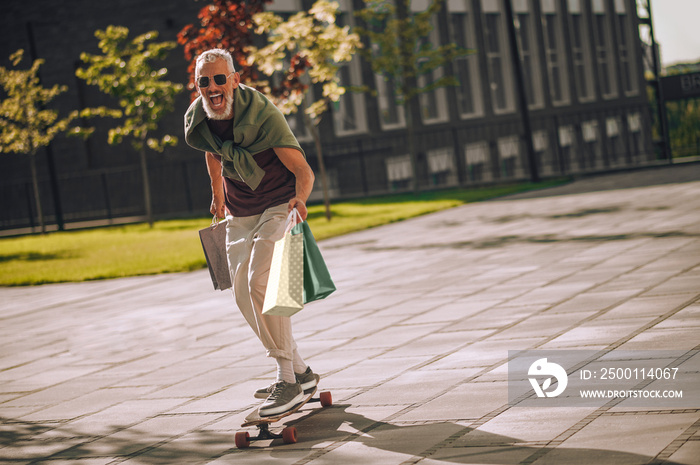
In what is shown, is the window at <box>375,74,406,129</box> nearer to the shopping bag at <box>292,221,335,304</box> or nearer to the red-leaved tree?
the red-leaved tree

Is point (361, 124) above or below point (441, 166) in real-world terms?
above

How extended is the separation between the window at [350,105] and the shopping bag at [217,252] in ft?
88.1

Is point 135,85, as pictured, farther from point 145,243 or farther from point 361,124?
point 361,124

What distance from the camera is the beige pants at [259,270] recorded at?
503 cm

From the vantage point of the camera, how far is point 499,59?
37.8 m

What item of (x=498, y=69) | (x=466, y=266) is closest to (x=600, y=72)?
(x=498, y=69)

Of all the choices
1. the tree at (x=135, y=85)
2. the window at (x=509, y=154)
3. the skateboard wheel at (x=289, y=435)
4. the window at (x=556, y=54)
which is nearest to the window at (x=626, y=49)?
the window at (x=556, y=54)

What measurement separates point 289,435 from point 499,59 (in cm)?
→ 3470

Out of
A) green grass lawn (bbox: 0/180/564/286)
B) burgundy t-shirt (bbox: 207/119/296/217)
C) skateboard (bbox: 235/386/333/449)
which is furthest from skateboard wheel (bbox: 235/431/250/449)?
green grass lawn (bbox: 0/180/564/286)

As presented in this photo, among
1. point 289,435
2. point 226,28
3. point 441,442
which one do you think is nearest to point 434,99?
point 226,28

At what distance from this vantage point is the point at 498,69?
3788cm

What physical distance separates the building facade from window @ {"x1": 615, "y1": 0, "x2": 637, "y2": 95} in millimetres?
5623

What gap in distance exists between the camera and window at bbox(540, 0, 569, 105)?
4072 centimetres

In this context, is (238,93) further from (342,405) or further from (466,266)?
(466,266)
